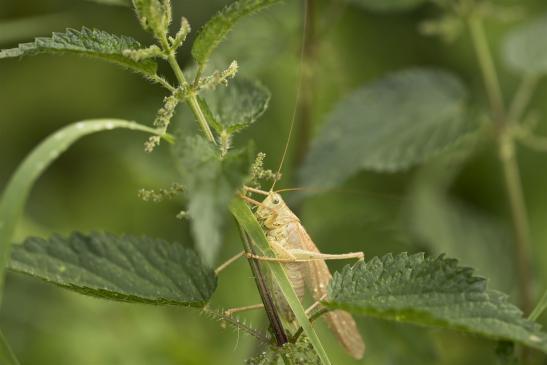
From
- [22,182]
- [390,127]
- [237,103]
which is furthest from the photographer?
[390,127]

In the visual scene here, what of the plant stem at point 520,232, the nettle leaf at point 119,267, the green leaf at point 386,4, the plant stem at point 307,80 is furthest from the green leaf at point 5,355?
the green leaf at point 386,4

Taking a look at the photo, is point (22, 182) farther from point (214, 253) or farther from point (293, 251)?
point (293, 251)

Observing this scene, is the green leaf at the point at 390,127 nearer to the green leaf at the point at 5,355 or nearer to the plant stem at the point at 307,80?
the plant stem at the point at 307,80

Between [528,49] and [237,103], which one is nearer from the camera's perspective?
[237,103]

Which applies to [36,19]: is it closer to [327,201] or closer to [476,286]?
[327,201]

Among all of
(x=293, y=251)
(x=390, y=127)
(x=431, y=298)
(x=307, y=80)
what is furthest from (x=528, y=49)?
(x=431, y=298)

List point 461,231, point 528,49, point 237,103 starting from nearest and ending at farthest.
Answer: point 237,103
point 528,49
point 461,231

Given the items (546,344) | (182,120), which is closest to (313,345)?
(546,344)
